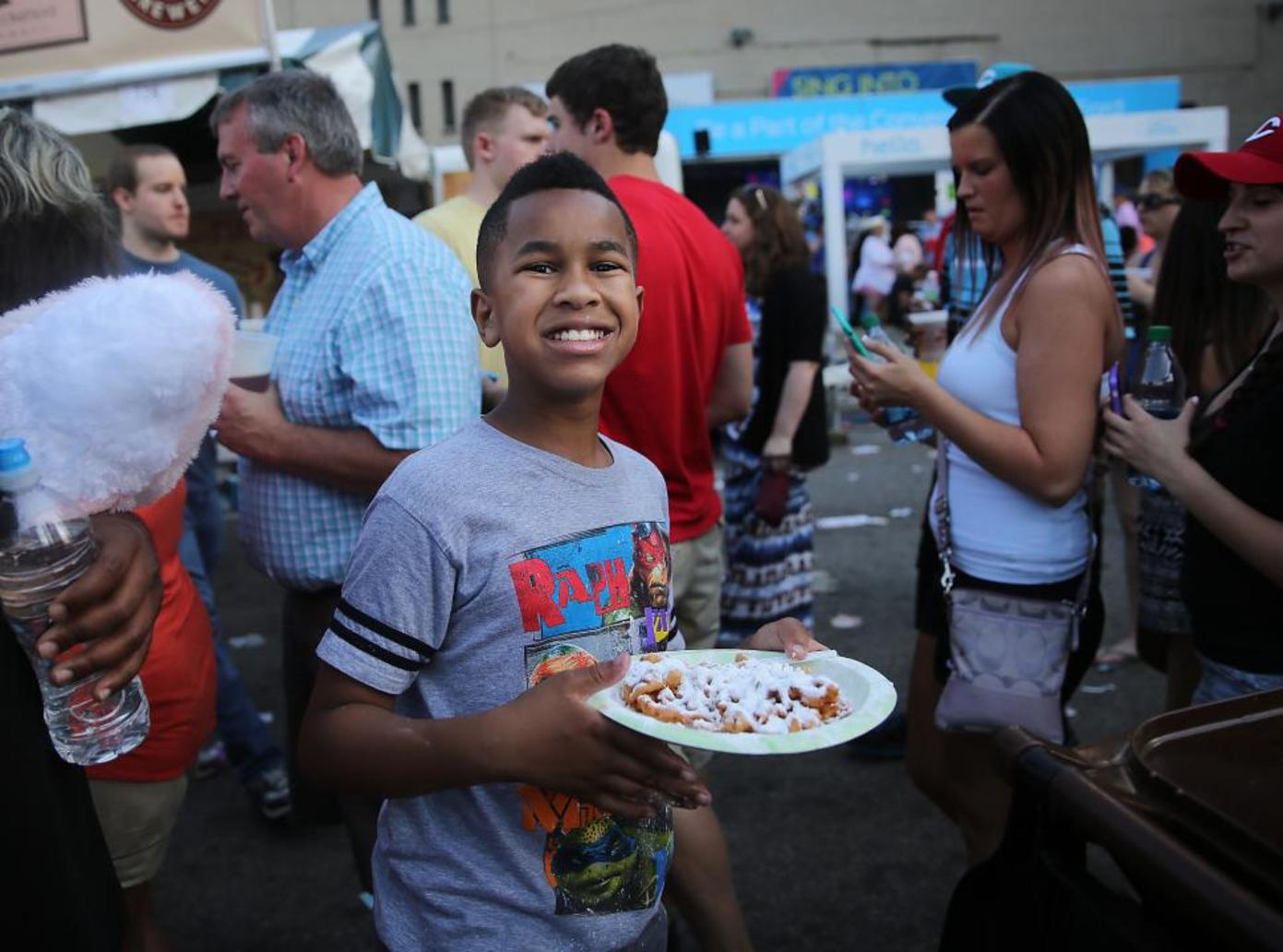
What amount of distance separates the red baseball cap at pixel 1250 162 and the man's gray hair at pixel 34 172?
6.97 feet

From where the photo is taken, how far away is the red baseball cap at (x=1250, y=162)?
81.4 inches

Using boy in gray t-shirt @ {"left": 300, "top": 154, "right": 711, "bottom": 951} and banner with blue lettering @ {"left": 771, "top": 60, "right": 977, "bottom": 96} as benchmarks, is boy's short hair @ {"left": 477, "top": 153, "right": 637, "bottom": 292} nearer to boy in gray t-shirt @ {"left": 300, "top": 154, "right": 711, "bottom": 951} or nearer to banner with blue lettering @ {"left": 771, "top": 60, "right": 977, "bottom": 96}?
boy in gray t-shirt @ {"left": 300, "top": 154, "right": 711, "bottom": 951}

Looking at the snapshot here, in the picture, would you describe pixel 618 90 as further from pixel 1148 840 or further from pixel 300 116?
pixel 1148 840

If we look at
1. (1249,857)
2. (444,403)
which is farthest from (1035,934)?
(444,403)

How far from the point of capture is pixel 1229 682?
212 centimetres

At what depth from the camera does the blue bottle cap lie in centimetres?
108

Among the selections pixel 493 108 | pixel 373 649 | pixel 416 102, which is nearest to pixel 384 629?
pixel 373 649

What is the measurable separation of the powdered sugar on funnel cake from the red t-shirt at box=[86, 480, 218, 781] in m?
1.13

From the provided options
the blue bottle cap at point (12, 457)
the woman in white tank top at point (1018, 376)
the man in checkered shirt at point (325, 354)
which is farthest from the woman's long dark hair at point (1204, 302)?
the blue bottle cap at point (12, 457)

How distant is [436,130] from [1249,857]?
35.3m

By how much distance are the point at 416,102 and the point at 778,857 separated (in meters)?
34.8

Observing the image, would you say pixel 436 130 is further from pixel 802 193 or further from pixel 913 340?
pixel 913 340

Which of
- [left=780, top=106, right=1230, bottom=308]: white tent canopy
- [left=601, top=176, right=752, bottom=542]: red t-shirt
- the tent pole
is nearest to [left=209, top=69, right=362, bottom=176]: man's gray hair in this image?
[left=601, top=176, right=752, bottom=542]: red t-shirt

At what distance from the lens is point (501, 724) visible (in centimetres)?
126
